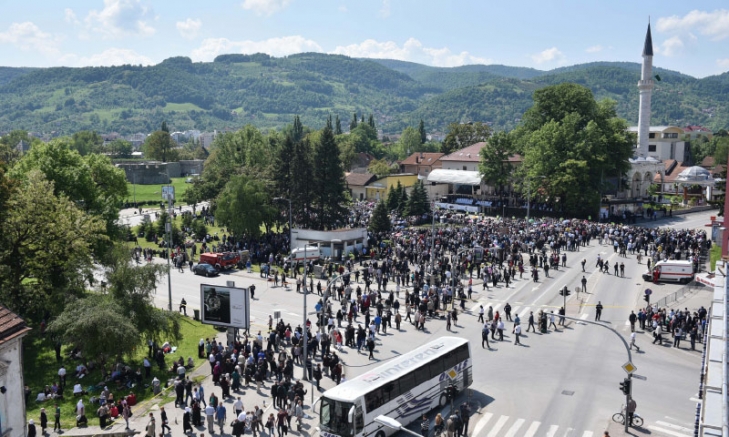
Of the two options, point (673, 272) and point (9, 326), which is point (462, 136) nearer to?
point (673, 272)

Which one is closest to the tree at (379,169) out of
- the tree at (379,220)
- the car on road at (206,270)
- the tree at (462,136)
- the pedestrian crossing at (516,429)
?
the tree at (462,136)

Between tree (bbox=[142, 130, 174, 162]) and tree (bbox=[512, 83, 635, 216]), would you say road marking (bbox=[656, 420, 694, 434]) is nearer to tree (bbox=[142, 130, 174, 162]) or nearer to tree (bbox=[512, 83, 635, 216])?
tree (bbox=[512, 83, 635, 216])

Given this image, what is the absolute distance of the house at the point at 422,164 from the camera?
114 meters

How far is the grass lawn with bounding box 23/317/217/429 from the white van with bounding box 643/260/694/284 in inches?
1196

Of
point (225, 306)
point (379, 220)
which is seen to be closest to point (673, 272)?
point (379, 220)

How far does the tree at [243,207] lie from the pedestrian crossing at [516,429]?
3880 cm

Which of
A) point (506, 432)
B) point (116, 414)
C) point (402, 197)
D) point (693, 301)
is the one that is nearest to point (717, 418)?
point (506, 432)

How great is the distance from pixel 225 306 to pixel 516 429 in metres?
16.8

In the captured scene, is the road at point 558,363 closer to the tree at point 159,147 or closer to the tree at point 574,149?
the tree at point 574,149

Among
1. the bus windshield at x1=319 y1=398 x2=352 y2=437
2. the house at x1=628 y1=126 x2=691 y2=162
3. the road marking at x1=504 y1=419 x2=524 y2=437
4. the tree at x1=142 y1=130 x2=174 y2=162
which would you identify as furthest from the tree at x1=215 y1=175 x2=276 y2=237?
the tree at x1=142 y1=130 x2=174 y2=162

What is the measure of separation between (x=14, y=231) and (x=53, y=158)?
54.8 feet

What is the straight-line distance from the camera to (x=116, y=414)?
2417cm

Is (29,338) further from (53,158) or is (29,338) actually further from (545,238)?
(545,238)

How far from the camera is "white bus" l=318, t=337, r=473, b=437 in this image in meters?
20.4
